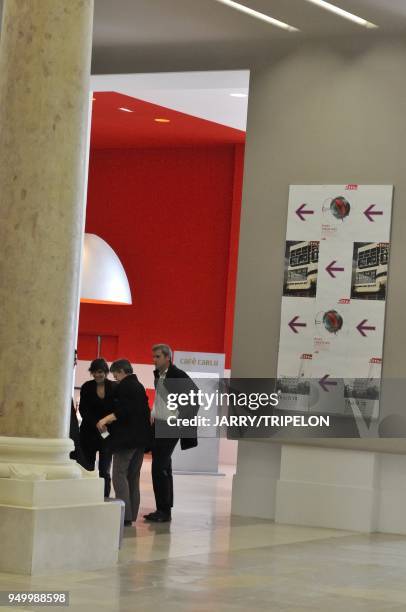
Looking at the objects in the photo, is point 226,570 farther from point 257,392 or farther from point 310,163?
point 310,163

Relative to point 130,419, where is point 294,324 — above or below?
above

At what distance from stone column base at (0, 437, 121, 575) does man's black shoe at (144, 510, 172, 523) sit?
2825 millimetres

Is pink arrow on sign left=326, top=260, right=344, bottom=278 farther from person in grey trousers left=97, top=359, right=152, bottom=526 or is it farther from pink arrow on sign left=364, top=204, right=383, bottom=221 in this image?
person in grey trousers left=97, top=359, right=152, bottom=526

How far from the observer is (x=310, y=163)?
37.5 feet

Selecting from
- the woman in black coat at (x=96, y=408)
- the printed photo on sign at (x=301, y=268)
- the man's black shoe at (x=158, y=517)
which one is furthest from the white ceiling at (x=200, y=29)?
the man's black shoe at (x=158, y=517)

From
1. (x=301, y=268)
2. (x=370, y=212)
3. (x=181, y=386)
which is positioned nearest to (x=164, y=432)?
(x=181, y=386)

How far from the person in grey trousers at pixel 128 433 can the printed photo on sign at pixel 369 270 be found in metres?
2.13

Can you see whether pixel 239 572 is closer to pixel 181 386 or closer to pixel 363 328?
pixel 181 386

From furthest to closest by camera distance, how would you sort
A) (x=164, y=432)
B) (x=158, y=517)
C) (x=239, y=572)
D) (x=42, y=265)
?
(x=164, y=432) → (x=158, y=517) → (x=239, y=572) → (x=42, y=265)

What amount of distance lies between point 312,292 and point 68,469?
4188mm

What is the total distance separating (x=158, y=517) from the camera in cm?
1075

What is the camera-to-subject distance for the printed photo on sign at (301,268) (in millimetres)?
11370

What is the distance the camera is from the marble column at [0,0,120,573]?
24.6 ft

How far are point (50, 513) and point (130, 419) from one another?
3091 mm
